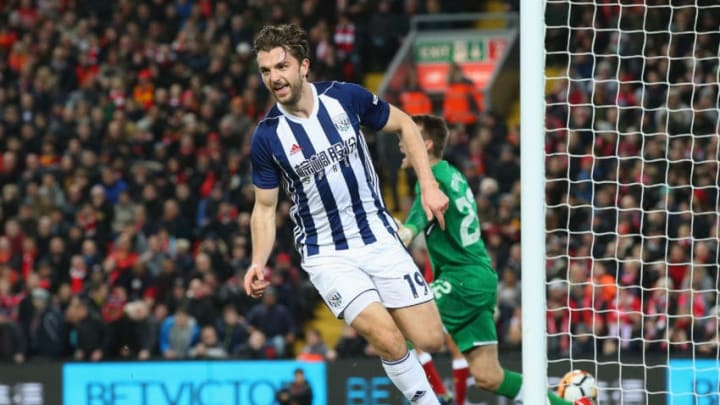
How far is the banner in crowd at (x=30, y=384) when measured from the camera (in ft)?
43.6

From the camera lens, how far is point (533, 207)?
6.92m

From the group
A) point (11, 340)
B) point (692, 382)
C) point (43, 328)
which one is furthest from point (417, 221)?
point (11, 340)

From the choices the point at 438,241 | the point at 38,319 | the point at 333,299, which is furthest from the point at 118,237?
the point at 333,299

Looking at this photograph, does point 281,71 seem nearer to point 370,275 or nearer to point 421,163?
point 421,163

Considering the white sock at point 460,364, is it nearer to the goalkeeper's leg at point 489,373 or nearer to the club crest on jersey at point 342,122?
the goalkeeper's leg at point 489,373

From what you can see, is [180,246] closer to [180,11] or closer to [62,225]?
[62,225]

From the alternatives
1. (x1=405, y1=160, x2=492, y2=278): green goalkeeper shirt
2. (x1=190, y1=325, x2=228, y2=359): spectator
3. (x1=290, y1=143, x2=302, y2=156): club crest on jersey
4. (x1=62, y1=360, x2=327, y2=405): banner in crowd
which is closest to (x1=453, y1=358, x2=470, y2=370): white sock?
(x1=405, y1=160, x2=492, y2=278): green goalkeeper shirt

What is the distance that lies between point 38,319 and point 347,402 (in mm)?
3940

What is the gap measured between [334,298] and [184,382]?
641 cm

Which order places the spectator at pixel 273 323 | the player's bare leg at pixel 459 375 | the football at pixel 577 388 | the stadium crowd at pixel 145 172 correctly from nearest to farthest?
the football at pixel 577 388, the player's bare leg at pixel 459 375, the spectator at pixel 273 323, the stadium crowd at pixel 145 172

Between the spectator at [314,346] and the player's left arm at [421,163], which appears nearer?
the player's left arm at [421,163]

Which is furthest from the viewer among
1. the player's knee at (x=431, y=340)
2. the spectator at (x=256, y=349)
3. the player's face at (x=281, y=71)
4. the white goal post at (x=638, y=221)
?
the spectator at (x=256, y=349)

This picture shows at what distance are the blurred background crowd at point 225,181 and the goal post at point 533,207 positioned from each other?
480 cm

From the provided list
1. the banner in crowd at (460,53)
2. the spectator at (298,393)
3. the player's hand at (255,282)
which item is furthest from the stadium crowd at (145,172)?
the player's hand at (255,282)
